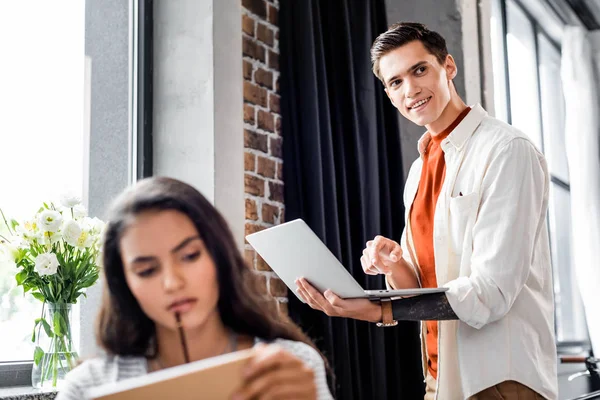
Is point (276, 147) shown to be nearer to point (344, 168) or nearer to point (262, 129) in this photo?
point (262, 129)

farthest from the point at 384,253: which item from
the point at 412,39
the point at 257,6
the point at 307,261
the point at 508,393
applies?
the point at 257,6

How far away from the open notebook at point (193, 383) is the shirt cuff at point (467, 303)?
1.04 metres

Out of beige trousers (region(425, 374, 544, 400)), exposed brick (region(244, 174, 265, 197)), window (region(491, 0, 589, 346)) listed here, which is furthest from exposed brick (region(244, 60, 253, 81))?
window (region(491, 0, 589, 346))

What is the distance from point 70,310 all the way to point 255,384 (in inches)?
48.9

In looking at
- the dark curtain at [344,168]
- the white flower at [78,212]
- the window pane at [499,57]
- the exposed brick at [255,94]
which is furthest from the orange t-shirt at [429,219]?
the window pane at [499,57]

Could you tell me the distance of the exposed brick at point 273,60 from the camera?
8.73 feet

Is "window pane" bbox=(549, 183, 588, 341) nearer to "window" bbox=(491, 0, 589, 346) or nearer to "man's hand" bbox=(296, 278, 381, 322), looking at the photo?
"window" bbox=(491, 0, 589, 346)

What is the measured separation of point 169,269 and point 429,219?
1298 millimetres

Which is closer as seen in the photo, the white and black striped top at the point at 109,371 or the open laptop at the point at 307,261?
the white and black striped top at the point at 109,371

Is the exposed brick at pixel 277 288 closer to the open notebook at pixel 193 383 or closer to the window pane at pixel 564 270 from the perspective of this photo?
the open notebook at pixel 193 383

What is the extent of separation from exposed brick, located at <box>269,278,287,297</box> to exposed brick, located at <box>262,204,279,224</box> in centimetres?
20

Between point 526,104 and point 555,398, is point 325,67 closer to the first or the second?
point 555,398

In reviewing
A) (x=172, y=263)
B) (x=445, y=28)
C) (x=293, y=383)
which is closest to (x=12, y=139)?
(x=172, y=263)

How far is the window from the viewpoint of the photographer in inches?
189
